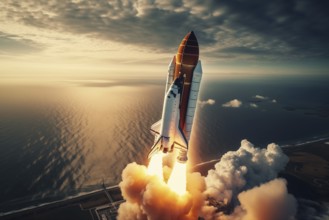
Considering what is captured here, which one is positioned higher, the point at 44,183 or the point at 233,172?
the point at 233,172

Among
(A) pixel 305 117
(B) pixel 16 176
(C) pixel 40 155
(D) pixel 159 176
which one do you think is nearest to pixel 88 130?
(C) pixel 40 155

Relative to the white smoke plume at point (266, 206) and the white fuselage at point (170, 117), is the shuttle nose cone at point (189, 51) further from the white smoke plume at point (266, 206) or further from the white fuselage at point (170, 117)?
the white smoke plume at point (266, 206)

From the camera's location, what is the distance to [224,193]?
66.3 meters

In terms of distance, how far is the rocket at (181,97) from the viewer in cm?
3400

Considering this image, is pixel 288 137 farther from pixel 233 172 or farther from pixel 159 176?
pixel 159 176

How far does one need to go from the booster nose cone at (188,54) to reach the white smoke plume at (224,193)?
66.0ft

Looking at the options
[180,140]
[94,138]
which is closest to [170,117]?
[180,140]

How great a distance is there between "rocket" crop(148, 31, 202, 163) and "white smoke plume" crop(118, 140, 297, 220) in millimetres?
7651

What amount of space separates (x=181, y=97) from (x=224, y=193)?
43.5 m

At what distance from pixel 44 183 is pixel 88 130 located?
180 ft

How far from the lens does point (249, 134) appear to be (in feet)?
439

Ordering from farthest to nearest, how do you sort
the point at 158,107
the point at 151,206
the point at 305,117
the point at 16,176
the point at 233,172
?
the point at 158,107 → the point at 305,117 → the point at 16,176 → the point at 233,172 → the point at 151,206

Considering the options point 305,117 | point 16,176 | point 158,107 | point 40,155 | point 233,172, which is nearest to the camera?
point 233,172

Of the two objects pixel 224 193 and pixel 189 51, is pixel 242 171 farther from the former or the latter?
pixel 189 51
